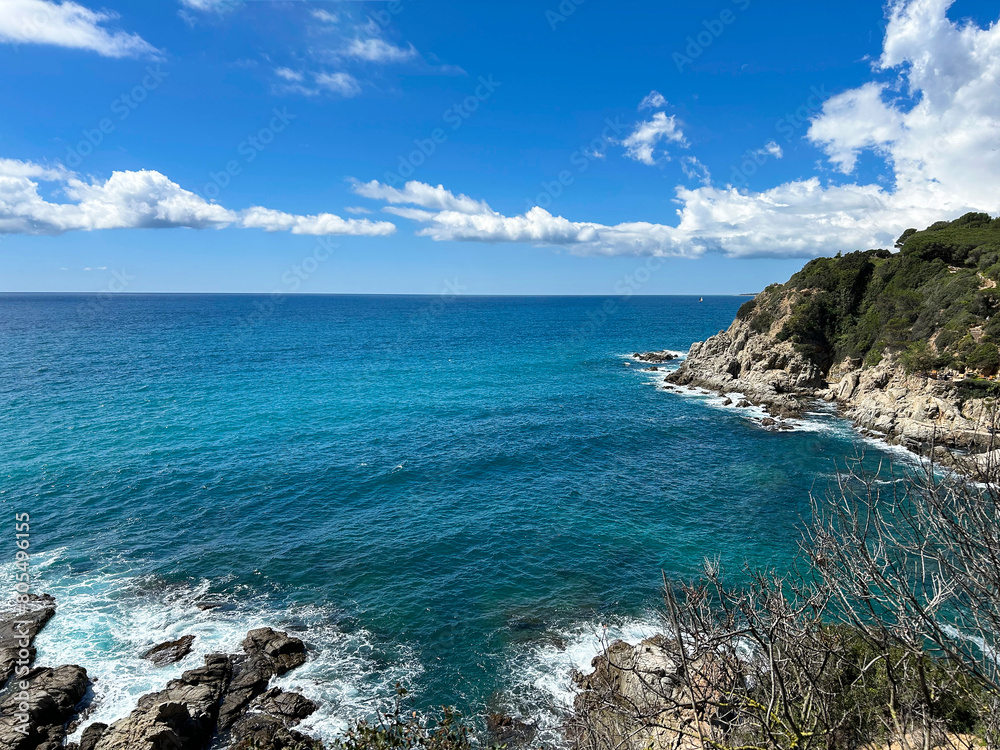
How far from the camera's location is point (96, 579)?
27375mm

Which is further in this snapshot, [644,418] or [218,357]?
[218,357]

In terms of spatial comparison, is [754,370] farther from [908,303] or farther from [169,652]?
[169,652]

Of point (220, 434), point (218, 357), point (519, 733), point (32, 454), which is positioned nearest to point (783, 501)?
point (519, 733)

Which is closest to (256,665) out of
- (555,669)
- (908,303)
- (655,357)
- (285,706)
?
(285,706)

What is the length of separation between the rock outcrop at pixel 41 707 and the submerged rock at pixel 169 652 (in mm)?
2204

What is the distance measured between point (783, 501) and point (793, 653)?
94.8ft

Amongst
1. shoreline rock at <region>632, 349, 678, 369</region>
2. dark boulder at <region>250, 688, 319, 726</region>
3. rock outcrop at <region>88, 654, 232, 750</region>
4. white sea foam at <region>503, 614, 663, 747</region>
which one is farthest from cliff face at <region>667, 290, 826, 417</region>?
rock outcrop at <region>88, 654, 232, 750</region>

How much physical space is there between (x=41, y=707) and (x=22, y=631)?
6.14m

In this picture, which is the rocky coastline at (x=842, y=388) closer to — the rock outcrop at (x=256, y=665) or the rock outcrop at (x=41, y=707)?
the rock outcrop at (x=256, y=665)

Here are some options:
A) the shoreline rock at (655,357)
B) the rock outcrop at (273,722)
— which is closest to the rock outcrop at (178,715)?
the rock outcrop at (273,722)

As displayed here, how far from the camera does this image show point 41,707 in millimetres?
19047

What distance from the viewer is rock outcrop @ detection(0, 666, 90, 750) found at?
18.0m

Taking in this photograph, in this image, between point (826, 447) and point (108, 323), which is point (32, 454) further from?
point (108, 323)

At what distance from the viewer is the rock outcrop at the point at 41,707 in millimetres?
17950
